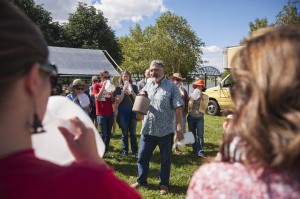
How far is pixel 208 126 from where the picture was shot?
446 inches

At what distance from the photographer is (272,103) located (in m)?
0.88

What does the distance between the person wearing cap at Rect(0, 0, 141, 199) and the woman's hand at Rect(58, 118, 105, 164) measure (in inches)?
4.4

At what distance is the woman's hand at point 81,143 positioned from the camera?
1.07 metres

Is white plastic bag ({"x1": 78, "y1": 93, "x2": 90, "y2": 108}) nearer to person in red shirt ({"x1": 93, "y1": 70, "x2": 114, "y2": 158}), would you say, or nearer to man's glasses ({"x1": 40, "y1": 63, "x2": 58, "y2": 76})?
person in red shirt ({"x1": 93, "y1": 70, "x2": 114, "y2": 158})

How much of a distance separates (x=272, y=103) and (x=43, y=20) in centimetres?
4838

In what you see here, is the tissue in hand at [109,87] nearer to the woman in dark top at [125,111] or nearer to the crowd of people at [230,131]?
the woman in dark top at [125,111]

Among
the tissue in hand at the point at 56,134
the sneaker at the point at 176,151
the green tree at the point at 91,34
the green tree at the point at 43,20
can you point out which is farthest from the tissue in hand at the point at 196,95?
the green tree at the point at 91,34

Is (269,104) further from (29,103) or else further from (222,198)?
(29,103)

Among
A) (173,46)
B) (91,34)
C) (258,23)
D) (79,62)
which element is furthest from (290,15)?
(91,34)

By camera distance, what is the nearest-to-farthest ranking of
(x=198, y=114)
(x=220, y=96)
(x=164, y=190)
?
(x=164, y=190) → (x=198, y=114) → (x=220, y=96)

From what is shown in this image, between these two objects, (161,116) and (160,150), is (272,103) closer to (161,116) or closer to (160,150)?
(161,116)

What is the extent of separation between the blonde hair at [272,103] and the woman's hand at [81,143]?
18.6 inches

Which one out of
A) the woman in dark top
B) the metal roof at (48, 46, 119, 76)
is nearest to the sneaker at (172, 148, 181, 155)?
the woman in dark top

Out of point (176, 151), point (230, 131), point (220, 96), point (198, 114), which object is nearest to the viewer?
point (230, 131)
